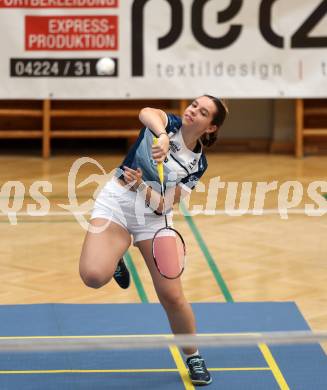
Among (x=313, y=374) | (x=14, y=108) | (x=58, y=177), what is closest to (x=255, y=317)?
(x=313, y=374)

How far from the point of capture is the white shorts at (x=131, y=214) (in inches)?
233

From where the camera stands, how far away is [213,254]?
8.80m

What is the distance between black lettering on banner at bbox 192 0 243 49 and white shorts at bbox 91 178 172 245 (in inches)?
251

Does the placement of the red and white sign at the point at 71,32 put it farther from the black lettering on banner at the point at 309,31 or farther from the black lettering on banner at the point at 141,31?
the black lettering on banner at the point at 309,31

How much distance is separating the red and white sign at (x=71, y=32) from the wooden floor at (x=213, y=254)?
1.49 meters

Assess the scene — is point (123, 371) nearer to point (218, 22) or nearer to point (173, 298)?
point (173, 298)

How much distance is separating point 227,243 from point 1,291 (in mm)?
2265

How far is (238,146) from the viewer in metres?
13.1

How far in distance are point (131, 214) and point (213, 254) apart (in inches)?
116

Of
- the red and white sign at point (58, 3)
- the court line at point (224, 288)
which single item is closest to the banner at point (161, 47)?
the red and white sign at point (58, 3)

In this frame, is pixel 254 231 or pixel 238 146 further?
pixel 238 146

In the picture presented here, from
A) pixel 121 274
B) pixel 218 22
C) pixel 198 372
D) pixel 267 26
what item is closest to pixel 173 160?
pixel 121 274

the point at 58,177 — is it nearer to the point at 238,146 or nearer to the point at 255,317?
the point at 238,146

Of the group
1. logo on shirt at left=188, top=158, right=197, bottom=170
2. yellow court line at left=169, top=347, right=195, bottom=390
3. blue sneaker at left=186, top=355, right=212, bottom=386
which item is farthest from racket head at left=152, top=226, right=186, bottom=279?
yellow court line at left=169, top=347, right=195, bottom=390
